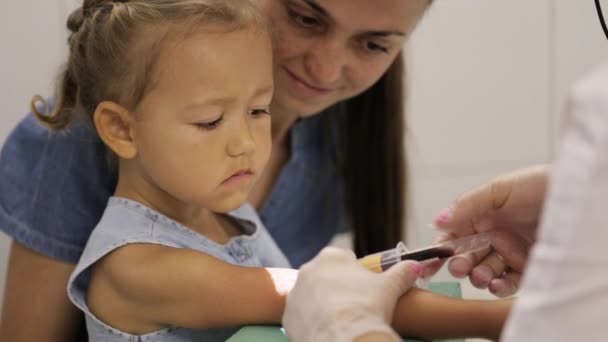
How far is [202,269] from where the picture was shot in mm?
755

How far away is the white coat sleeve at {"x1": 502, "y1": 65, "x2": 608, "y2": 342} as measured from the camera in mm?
324

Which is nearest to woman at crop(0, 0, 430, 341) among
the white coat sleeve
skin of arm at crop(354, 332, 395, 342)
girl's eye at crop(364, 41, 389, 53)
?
girl's eye at crop(364, 41, 389, 53)

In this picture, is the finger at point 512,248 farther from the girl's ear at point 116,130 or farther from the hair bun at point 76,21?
the hair bun at point 76,21

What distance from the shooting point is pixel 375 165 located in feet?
4.15

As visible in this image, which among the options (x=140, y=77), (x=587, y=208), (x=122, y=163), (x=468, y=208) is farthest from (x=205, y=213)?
(x=587, y=208)

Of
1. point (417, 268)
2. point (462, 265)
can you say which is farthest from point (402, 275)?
point (462, 265)

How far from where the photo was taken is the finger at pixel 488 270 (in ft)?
2.75

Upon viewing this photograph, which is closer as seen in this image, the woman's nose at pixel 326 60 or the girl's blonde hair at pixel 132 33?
the girl's blonde hair at pixel 132 33

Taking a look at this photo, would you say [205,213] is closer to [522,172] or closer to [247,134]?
[247,134]

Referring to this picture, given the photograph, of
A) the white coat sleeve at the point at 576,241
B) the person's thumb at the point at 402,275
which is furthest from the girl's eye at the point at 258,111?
the white coat sleeve at the point at 576,241

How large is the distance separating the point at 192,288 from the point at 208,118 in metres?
0.18

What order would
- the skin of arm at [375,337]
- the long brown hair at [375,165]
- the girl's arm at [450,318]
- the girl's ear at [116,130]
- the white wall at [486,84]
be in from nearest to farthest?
the skin of arm at [375,337]
the girl's arm at [450,318]
the girl's ear at [116,130]
the long brown hair at [375,165]
the white wall at [486,84]

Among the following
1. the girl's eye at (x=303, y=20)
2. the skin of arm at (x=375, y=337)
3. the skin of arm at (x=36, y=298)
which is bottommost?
the skin of arm at (x=36, y=298)

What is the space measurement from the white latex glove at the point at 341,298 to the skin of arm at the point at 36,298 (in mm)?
427
